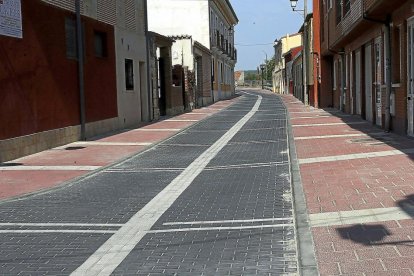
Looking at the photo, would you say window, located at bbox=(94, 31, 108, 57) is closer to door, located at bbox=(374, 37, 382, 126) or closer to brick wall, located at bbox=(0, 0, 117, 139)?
brick wall, located at bbox=(0, 0, 117, 139)

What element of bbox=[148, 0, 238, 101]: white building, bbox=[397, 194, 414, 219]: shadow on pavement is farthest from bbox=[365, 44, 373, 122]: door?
bbox=[148, 0, 238, 101]: white building

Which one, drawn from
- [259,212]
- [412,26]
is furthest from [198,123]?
[259,212]

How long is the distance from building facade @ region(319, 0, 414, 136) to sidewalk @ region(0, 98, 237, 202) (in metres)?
6.35

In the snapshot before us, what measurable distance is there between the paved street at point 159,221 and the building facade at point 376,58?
12.8 ft

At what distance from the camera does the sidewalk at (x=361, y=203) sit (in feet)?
15.3

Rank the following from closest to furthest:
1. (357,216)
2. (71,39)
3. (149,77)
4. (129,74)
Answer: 1. (357,216)
2. (71,39)
3. (129,74)
4. (149,77)

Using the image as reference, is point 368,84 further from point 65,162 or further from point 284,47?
point 284,47

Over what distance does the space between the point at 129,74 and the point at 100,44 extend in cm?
327

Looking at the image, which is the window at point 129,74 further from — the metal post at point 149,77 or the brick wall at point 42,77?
the brick wall at point 42,77

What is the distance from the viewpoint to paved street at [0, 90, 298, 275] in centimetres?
496

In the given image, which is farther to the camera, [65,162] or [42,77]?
[42,77]


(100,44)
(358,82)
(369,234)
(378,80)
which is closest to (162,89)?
(100,44)

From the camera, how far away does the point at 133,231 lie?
614cm

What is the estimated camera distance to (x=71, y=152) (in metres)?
13.3
